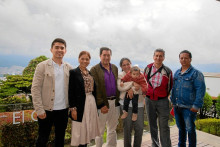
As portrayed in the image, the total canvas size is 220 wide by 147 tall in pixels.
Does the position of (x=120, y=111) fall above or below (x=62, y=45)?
below

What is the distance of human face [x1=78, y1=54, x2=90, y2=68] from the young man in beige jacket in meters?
0.28

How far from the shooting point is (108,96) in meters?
3.03

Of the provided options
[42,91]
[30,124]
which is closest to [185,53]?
[42,91]

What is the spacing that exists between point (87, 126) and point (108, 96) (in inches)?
27.7

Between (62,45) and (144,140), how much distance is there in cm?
332

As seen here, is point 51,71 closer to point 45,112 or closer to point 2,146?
point 45,112

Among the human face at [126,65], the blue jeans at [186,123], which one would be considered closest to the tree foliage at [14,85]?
the human face at [126,65]

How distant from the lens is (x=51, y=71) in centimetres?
252

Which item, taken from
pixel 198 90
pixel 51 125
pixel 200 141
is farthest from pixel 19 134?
pixel 200 141

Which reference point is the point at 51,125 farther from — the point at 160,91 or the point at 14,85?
the point at 14,85

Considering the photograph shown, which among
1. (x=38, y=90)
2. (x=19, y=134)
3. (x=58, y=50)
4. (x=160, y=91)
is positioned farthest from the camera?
(x=19, y=134)

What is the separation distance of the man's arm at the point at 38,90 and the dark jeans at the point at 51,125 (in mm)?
185

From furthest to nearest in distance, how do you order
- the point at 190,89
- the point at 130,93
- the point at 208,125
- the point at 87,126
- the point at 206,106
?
the point at 206,106
the point at 208,125
the point at 190,89
the point at 130,93
the point at 87,126

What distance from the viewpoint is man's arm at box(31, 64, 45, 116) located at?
239cm
